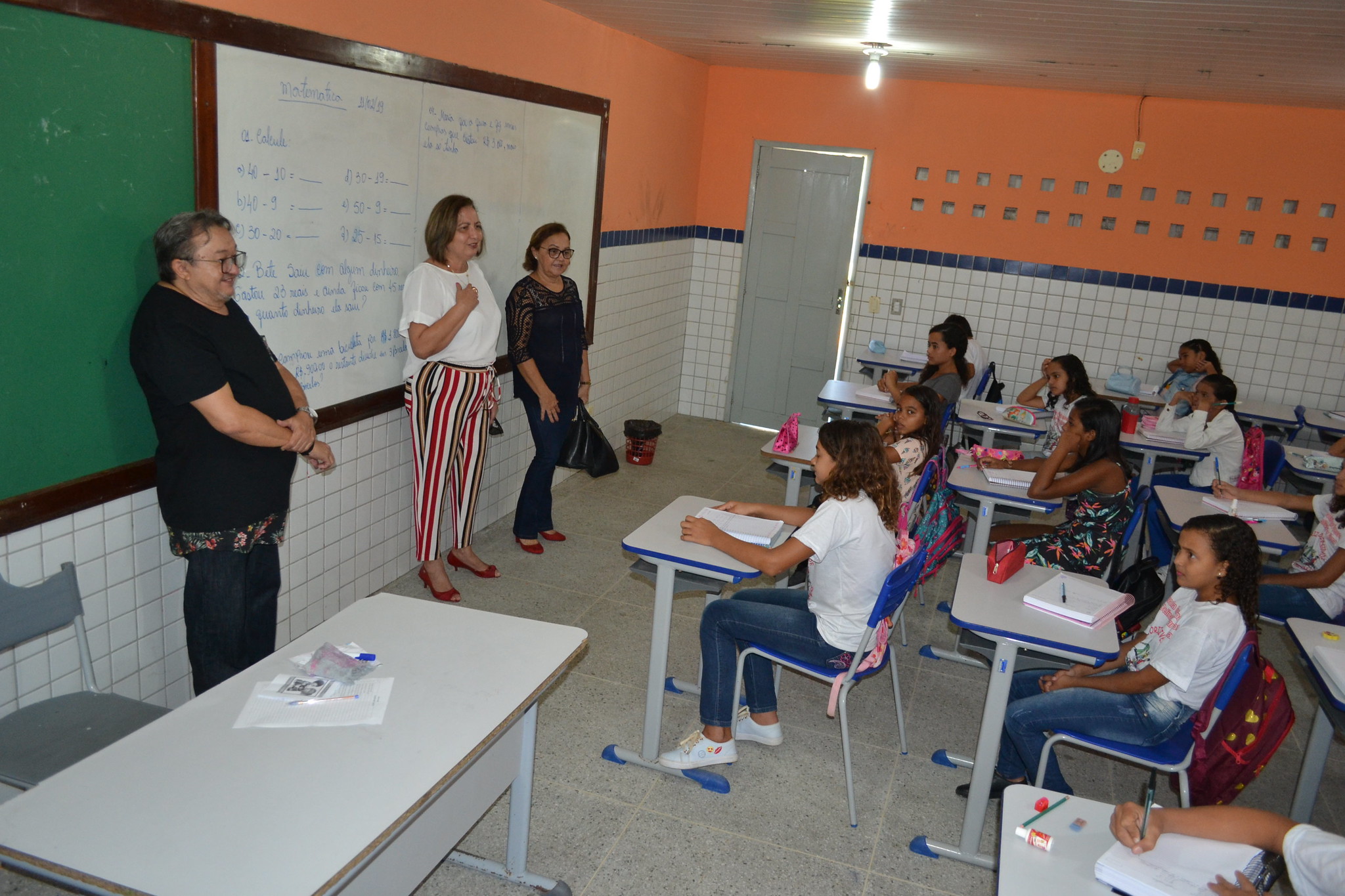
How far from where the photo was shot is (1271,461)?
545cm

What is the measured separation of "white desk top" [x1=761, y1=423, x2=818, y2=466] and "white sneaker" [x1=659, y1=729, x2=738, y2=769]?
4.95ft

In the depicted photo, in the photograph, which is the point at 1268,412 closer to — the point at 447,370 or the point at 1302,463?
the point at 1302,463

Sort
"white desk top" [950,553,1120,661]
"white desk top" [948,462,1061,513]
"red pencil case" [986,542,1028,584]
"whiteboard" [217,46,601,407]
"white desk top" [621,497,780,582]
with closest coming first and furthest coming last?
"white desk top" [950,553,1120,661] < "white desk top" [621,497,780,582] < "red pencil case" [986,542,1028,584] < "whiteboard" [217,46,601,407] < "white desk top" [948,462,1061,513]

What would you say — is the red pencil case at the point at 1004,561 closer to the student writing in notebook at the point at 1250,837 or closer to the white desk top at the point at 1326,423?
the student writing in notebook at the point at 1250,837

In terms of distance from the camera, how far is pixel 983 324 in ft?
26.0

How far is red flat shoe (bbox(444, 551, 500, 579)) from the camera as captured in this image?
4.92 meters

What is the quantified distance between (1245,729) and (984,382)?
4889mm

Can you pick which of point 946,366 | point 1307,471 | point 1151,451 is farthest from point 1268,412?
point 946,366

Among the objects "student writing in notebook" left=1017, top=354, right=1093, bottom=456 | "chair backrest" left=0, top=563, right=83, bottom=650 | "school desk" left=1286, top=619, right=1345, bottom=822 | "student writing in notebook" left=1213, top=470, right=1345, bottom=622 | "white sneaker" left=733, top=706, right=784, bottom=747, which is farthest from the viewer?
"student writing in notebook" left=1017, top=354, right=1093, bottom=456

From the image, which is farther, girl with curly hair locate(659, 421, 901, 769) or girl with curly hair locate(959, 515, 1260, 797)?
girl with curly hair locate(659, 421, 901, 769)

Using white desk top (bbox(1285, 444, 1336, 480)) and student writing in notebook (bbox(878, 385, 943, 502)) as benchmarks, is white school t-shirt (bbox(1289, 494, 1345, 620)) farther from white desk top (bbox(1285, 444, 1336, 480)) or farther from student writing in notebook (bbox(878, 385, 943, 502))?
student writing in notebook (bbox(878, 385, 943, 502))

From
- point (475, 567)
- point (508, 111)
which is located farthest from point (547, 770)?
point (508, 111)

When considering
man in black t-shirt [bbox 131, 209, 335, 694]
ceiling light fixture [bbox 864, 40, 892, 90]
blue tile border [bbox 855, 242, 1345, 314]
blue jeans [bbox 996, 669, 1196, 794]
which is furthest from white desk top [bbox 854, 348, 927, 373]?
man in black t-shirt [bbox 131, 209, 335, 694]

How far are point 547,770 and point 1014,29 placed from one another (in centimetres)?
411
